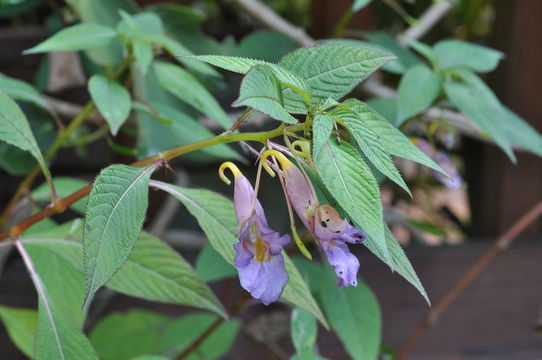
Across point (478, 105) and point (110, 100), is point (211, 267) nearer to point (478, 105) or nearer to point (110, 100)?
point (110, 100)

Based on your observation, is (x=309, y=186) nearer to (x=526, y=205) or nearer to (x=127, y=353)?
(x=127, y=353)

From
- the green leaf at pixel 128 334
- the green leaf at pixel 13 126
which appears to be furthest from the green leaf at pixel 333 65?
the green leaf at pixel 128 334

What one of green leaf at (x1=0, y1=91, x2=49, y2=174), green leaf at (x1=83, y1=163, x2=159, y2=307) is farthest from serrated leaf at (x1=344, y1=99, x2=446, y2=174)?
green leaf at (x1=0, y1=91, x2=49, y2=174)

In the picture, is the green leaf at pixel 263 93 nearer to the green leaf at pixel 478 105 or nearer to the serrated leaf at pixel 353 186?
the serrated leaf at pixel 353 186

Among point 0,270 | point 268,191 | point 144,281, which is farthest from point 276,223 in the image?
point 144,281

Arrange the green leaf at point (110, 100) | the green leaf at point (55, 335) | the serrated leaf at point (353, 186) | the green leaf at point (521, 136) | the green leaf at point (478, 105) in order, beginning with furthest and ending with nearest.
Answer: the green leaf at point (521, 136) < the green leaf at point (478, 105) < the green leaf at point (110, 100) < the green leaf at point (55, 335) < the serrated leaf at point (353, 186)

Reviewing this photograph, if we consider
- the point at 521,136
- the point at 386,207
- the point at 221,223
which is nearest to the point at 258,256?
the point at 221,223

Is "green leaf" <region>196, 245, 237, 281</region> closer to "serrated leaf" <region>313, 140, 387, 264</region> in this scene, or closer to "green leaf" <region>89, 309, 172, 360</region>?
"green leaf" <region>89, 309, 172, 360</region>
